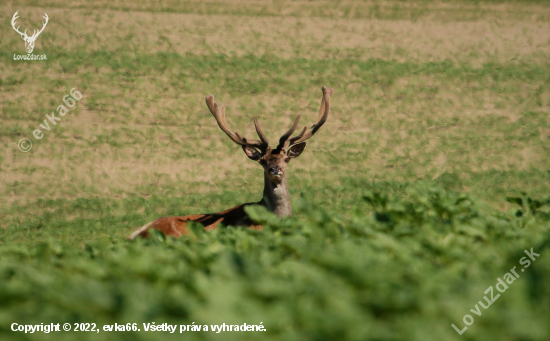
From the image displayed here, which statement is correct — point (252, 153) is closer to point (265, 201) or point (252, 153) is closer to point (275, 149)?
point (275, 149)

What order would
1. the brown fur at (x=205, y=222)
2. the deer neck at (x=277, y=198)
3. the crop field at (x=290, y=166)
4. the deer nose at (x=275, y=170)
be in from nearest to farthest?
the crop field at (x=290, y=166) < the brown fur at (x=205, y=222) < the deer nose at (x=275, y=170) < the deer neck at (x=277, y=198)

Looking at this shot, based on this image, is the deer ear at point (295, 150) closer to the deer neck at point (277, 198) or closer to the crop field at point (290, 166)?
the deer neck at point (277, 198)

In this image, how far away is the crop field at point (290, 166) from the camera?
1.78 meters

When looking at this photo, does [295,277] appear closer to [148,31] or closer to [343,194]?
[343,194]

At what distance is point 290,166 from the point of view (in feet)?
56.1

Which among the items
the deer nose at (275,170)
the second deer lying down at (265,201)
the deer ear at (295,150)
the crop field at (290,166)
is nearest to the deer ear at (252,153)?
the second deer lying down at (265,201)

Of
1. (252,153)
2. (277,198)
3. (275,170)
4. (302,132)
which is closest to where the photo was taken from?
(275,170)

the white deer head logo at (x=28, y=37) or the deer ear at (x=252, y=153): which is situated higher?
the white deer head logo at (x=28, y=37)

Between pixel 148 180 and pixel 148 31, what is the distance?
29.3 feet

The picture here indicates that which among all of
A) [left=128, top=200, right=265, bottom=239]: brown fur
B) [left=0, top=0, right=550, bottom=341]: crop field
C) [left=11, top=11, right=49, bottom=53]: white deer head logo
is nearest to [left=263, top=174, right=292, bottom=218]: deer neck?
[left=128, top=200, right=265, bottom=239]: brown fur

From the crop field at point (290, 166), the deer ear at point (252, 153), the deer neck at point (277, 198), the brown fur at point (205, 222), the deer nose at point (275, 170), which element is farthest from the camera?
the deer ear at point (252, 153)

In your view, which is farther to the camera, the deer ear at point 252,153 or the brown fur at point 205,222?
the deer ear at point 252,153

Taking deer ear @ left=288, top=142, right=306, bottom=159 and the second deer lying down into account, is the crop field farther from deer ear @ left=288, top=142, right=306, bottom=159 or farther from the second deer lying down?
deer ear @ left=288, top=142, right=306, bottom=159

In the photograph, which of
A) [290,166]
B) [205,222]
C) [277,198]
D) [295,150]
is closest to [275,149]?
[295,150]
